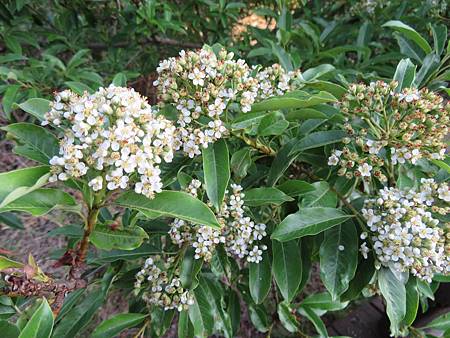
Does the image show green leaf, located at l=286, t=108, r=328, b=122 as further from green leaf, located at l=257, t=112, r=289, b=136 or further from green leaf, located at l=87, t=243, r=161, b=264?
green leaf, located at l=87, t=243, r=161, b=264

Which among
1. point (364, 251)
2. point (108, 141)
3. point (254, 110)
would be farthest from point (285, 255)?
point (108, 141)

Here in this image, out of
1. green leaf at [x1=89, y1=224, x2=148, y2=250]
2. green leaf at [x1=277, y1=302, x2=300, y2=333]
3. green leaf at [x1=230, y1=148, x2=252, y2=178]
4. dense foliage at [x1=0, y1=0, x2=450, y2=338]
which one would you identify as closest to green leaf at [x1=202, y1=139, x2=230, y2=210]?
dense foliage at [x1=0, y1=0, x2=450, y2=338]

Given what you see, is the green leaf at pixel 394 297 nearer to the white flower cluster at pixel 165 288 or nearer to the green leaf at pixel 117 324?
the white flower cluster at pixel 165 288

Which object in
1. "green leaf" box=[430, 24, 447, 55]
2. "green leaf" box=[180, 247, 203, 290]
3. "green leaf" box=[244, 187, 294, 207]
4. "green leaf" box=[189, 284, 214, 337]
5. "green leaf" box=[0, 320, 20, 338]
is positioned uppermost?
"green leaf" box=[430, 24, 447, 55]

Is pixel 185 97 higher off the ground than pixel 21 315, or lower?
higher

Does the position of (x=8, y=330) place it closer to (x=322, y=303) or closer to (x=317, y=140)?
(x=317, y=140)

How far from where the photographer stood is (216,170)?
1184 mm

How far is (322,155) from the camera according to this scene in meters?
1.48

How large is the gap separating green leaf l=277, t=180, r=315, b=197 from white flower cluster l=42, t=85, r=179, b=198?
18.4 inches

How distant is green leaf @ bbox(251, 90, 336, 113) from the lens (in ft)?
3.72

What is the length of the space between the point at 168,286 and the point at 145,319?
0.33 metres

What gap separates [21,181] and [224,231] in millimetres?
623

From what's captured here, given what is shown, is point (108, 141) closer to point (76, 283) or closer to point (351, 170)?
point (76, 283)

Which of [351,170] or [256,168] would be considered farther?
[256,168]
